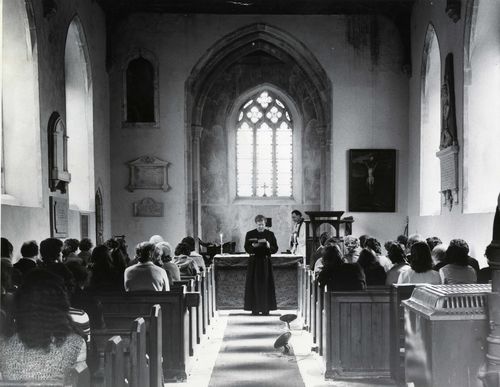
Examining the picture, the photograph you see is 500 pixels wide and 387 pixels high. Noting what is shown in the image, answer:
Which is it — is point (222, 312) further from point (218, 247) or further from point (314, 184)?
point (314, 184)

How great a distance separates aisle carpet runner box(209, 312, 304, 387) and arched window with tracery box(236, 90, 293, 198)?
845cm

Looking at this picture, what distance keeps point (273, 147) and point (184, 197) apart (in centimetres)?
360

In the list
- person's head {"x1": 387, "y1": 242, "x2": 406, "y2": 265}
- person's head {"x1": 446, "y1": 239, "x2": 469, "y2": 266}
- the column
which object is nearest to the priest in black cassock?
person's head {"x1": 387, "y1": 242, "x2": 406, "y2": 265}

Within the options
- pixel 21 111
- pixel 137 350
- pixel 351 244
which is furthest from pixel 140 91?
pixel 137 350

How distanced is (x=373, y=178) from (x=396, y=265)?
29.9ft

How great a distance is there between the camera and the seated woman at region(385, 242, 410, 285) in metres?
7.03

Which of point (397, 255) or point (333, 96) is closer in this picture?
point (397, 255)

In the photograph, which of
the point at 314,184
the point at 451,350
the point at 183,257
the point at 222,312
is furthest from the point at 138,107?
the point at 451,350

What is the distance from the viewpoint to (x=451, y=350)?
2.76 m

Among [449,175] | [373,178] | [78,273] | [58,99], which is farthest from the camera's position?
[373,178]

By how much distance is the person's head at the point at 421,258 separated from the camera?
6289 mm

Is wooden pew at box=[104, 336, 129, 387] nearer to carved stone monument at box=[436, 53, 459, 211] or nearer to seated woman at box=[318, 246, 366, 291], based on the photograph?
seated woman at box=[318, 246, 366, 291]

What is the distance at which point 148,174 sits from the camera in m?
16.1

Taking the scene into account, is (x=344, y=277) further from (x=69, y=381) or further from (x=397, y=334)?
(x=69, y=381)
